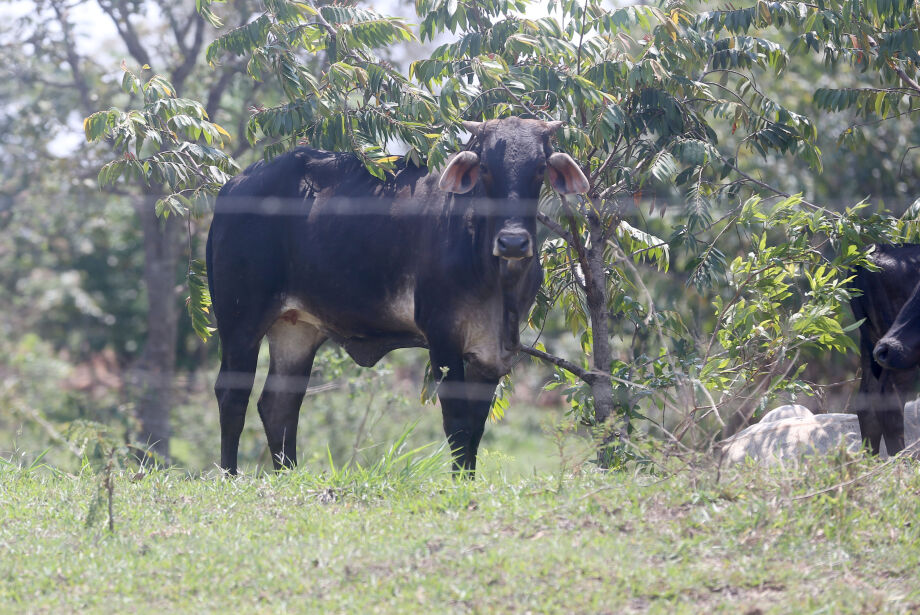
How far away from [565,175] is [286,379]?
2204mm

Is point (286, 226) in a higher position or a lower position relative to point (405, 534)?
higher

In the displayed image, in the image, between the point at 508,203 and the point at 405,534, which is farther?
the point at 508,203

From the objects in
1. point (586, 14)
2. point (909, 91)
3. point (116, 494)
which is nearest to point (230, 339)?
point (116, 494)

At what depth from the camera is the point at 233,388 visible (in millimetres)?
6203

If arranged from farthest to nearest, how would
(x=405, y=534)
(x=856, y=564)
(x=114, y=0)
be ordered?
(x=114, y=0)
(x=405, y=534)
(x=856, y=564)

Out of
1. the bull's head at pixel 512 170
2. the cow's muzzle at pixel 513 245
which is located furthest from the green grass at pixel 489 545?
the bull's head at pixel 512 170

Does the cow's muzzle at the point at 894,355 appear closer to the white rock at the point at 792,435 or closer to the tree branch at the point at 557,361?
the white rock at the point at 792,435

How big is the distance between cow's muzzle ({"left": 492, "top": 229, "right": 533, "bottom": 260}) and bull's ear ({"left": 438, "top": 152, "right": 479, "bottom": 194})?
1.60ft

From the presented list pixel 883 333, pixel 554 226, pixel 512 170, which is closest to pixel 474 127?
pixel 512 170

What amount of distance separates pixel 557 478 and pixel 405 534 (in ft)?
2.88

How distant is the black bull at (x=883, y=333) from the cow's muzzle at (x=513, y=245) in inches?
78.2

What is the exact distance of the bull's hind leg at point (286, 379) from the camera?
6.50m

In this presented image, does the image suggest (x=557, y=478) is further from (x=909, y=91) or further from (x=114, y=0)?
(x=114, y=0)

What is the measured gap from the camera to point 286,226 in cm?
618
